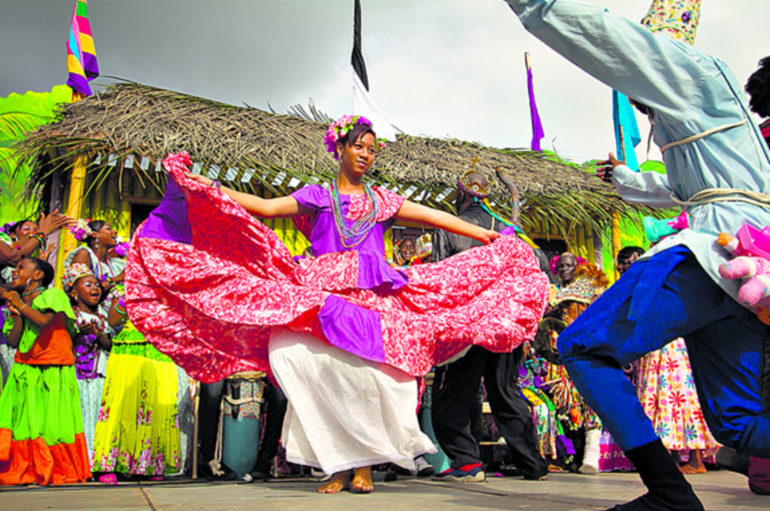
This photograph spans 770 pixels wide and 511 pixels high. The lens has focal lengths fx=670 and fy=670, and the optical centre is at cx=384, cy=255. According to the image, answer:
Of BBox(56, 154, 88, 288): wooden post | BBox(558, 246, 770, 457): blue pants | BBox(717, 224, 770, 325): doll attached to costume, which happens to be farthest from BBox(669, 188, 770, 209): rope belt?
BBox(56, 154, 88, 288): wooden post

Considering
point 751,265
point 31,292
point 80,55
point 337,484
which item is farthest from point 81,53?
point 751,265

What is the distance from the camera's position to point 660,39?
7.81 ft

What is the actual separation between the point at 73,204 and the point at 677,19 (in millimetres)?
7630

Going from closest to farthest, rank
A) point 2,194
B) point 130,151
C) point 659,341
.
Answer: point 659,341
point 130,151
point 2,194

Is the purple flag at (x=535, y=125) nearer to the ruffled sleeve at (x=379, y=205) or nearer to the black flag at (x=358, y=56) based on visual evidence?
the black flag at (x=358, y=56)

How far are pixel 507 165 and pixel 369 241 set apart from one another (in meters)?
7.08

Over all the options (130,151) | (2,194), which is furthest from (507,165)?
(2,194)

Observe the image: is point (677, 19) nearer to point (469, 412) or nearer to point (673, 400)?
point (469, 412)

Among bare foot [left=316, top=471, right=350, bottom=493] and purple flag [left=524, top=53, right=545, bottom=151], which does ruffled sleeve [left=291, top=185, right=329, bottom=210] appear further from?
purple flag [left=524, top=53, right=545, bottom=151]

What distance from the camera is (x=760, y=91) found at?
10.9ft

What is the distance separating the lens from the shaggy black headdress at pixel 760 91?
3.30m

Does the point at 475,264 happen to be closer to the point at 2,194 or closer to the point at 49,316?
the point at 49,316

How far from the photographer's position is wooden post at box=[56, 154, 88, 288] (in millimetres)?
8242

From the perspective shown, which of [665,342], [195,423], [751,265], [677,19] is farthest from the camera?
[195,423]
